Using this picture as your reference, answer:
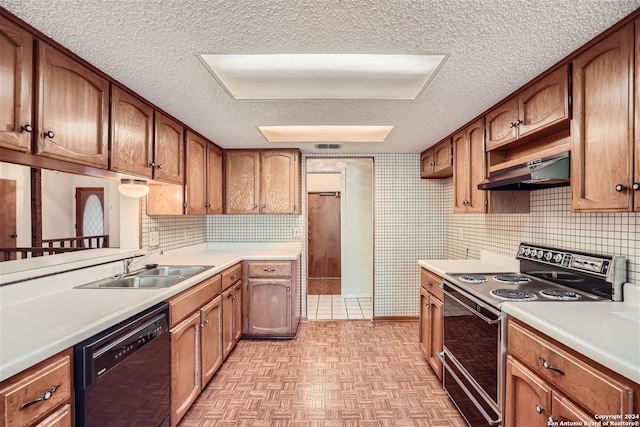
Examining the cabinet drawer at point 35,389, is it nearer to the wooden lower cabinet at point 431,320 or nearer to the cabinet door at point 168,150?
the cabinet door at point 168,150

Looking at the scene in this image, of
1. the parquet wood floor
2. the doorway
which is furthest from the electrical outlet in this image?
the doorway

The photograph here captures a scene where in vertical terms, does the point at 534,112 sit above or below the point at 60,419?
above

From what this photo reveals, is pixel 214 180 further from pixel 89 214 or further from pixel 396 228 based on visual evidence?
Answer: pixel 396 228

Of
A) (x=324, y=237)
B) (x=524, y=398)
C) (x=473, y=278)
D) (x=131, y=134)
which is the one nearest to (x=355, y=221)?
(x=324, y=237)

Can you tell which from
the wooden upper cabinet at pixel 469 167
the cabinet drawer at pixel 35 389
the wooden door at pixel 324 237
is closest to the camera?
the cabinet drawer at pixel 35 389

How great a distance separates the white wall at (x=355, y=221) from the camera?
15.4 ft

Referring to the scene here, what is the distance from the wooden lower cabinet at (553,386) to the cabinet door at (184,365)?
1.73m

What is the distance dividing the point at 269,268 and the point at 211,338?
924 mm

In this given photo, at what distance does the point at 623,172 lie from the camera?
123cm

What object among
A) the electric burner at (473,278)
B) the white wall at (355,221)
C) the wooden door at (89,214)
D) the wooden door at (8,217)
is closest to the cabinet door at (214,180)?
the wooden door at (8,217)

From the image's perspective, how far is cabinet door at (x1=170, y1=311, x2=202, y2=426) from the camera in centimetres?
178

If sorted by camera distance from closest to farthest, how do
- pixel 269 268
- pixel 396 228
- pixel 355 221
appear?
pixel 269 268 → pixel 396 228 → pixel 355 221

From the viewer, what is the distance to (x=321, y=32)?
4.09ft

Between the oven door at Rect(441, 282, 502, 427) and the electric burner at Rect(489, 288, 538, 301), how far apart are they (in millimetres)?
91
